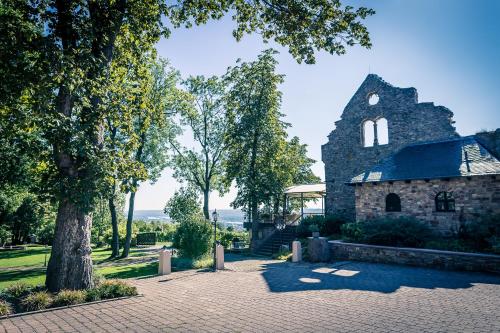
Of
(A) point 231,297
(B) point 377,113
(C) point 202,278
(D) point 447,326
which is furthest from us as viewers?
(B) point 377,113

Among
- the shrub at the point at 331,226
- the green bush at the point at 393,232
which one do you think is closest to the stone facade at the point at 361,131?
the shrub at the point at 331,226

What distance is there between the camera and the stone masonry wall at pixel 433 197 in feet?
49.1

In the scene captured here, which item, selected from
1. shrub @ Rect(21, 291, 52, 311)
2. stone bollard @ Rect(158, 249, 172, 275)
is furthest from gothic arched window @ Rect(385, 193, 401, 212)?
shrub @ Rect(21, 291, 52, 311)

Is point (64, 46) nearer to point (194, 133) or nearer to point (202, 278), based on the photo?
point (202, 278)

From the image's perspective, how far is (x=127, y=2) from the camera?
9617mm

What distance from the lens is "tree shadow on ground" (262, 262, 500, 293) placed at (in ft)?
31.1

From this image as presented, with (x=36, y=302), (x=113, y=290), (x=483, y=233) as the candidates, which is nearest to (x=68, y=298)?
(x=36, y=302)

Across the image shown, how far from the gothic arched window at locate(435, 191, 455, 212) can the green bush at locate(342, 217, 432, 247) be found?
4.45 ft

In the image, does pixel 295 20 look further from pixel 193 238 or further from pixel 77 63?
pixel 193 238

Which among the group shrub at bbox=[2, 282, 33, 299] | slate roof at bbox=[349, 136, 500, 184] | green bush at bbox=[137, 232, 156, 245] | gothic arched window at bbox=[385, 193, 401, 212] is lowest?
green bush at bbox=[137, 232, 156, 245]

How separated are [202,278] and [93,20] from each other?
10.1 meters

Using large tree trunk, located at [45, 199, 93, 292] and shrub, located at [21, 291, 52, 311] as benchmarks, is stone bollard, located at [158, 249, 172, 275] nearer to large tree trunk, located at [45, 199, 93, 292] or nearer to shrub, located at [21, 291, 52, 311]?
large tree trunk, located at [45, 199, 93, 292]

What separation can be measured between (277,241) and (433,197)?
11.1 m

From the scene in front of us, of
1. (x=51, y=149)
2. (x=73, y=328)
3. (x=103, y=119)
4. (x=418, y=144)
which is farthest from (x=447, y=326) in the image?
(x=418, y=144)
